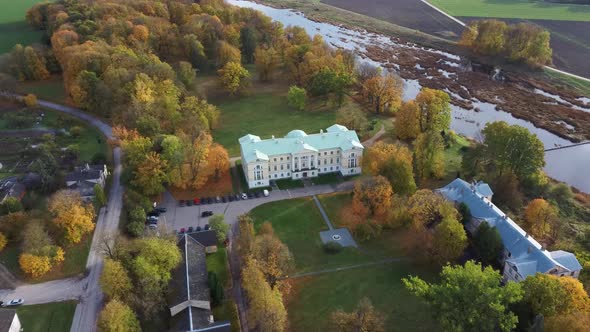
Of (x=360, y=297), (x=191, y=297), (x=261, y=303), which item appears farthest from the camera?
(x=360, y=297)

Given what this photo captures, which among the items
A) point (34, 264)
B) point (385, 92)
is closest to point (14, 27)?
point (385, 92)

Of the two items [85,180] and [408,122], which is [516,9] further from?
[85,180]

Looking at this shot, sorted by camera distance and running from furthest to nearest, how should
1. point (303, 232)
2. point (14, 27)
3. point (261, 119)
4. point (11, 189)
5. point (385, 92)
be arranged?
1. point (14, 27)
2. point (261, 119)
3. point (385, 92)
4. point (11, 189)
5. point (303, 232)

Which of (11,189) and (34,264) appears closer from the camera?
(34,264)

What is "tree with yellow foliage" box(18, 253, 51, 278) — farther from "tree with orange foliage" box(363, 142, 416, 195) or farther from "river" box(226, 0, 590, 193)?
"river" box(226, 0, 590, 193)

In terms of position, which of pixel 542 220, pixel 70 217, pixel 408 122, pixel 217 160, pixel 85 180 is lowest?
pixel 85 180

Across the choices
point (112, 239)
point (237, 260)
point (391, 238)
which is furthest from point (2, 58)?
point (391, 238)

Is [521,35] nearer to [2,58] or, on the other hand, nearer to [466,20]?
[466,20]
